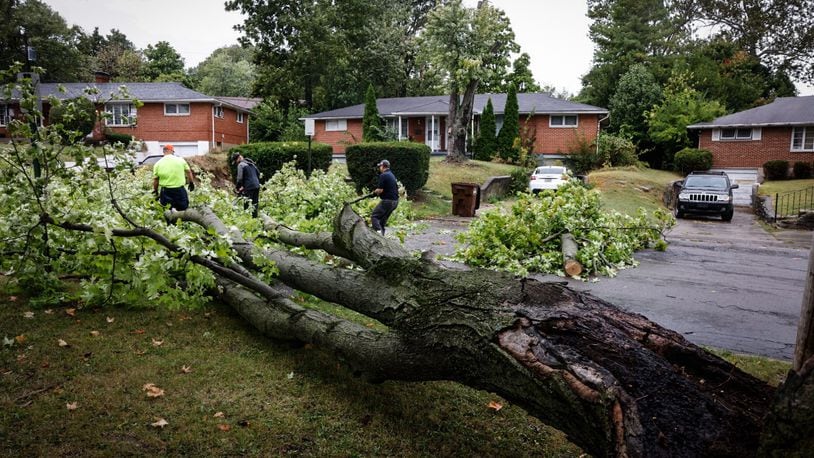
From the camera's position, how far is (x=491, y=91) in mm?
48469

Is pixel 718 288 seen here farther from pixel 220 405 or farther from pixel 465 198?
pixel 465 198

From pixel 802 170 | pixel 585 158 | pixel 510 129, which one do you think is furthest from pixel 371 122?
pixel 802 170

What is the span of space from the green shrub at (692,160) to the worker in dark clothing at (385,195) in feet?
95.5

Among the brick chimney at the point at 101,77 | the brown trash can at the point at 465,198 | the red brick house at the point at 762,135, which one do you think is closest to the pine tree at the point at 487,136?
the red brick house at the point at 762,135

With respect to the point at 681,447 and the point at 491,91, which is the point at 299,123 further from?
the point at 681,447

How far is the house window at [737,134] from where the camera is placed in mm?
34800

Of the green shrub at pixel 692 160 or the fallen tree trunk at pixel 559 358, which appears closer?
the fallen tree trunk at pixel 559 358

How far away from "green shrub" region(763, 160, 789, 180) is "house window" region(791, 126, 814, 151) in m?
2.16

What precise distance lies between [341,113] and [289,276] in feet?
118

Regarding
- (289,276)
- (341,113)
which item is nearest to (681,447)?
(289,276)

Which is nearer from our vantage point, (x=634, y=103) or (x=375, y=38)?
(x=634, y=103)

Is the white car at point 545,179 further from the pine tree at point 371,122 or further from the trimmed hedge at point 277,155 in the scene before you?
the pine tree at point 371,122

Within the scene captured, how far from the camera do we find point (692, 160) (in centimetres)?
3475

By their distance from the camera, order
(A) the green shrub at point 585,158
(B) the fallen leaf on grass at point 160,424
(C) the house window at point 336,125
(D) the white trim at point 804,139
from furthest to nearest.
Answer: (C) the house window at point 336,125 < (A) the green shrub at point 585,158 < (D) the white trim at point 804,139 < (B) the fallen leaf on grass at point 160,424
